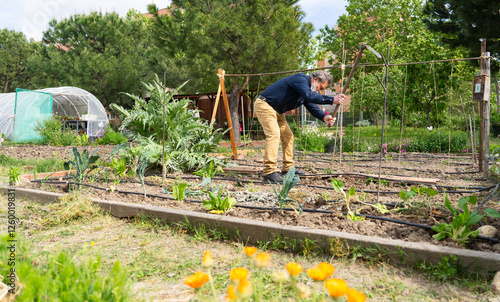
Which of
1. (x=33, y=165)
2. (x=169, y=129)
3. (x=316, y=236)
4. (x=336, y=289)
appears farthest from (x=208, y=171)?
(x=336, y=289)

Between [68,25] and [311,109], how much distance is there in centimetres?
1807

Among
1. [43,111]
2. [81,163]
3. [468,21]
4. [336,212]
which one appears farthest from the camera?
[43,111]

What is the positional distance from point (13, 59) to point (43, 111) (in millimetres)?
16795

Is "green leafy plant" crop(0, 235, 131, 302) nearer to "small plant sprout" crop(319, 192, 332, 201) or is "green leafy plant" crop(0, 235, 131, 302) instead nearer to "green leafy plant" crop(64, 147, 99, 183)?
"small plant sprout" crop(319, 192, 332, 201)

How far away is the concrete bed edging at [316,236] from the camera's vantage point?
159 cm

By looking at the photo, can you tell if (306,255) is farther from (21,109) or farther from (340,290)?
(21,109)

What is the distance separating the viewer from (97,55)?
52.2 feet

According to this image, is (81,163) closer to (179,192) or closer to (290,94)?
(179,192)

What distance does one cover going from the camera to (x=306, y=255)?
1904 millimetres

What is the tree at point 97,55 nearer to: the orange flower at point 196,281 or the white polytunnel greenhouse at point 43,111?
the white polytunnel greenhouse at point 43,111

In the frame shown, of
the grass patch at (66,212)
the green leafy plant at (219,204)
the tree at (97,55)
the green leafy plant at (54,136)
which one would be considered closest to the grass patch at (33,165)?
Result: the grass patch at (66,212)

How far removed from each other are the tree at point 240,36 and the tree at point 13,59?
21514 millimetres

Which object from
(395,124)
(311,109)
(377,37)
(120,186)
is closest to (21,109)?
(120,186)

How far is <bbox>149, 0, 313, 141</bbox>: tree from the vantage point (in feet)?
32.6
